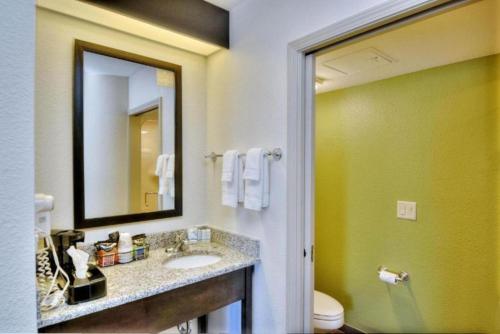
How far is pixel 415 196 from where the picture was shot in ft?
6.72

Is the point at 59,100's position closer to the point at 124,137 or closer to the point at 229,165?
the point at 124,137

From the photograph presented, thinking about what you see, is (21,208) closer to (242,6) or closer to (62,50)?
(62,50)

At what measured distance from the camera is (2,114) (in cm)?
77

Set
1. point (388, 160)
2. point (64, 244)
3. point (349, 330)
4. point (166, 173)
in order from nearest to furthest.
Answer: point (64, 244)
point (166, 173)
point (388, 160)
point (349, 330)

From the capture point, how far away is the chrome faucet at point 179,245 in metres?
1.66

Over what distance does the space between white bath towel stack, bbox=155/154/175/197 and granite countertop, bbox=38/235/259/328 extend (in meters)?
0.37

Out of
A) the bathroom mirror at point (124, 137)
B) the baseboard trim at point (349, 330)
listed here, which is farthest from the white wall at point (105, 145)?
the baseboard trim at point (349, 330)

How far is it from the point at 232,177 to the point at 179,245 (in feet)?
1.79

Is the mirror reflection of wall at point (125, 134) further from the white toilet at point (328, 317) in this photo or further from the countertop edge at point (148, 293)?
the white toilet at point (328, 317)

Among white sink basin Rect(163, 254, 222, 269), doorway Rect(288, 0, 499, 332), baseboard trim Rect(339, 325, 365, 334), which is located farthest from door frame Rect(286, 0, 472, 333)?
baseboard trim Rect(339, 325, 365, 334)

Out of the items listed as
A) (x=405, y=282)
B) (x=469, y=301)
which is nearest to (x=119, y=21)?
(x=405, y=282)

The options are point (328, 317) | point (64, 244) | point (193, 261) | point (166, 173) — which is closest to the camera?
point (64, 244)

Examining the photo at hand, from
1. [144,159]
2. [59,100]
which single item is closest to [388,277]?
[144,159]

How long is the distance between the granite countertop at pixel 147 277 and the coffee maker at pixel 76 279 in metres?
0.03
